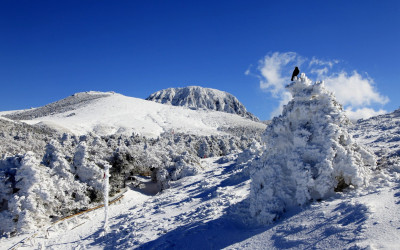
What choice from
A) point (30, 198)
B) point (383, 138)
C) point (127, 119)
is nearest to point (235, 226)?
point (30, 198)

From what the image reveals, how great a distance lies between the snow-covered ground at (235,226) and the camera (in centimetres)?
783

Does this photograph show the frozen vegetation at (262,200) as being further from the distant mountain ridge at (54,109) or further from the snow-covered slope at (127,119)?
the distant mountain ridge at (54,109)

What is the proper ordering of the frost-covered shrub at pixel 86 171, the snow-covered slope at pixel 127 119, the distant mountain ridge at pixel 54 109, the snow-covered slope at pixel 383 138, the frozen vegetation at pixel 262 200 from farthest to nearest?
the distant mountain ridge at pixel 54 109
the snow-covered slope at pixel 127 119
the frost-covered shrub at pixel 86 171
the snow-covered slope at pixel 383 138
the frozen vegetation at pixel 262 200

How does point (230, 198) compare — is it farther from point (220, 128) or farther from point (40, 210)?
point (220, 128)

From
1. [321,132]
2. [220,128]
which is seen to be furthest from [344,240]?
[220,128]

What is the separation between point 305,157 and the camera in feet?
36.7

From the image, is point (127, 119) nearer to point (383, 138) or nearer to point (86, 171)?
point (86, 171)

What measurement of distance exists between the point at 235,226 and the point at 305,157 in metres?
3.91

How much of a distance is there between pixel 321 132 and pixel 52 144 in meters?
22.8

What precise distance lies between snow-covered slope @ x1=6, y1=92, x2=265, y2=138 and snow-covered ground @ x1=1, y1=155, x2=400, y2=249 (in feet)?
288

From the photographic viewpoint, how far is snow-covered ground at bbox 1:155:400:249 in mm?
7832

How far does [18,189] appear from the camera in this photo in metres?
21.2

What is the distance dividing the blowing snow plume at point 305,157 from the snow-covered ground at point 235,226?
22.4 inches

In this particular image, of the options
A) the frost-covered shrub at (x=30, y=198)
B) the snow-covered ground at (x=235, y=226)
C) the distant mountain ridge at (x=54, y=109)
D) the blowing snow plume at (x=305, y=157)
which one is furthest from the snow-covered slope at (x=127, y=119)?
the blowing snow plume at (x=305, y=157)
